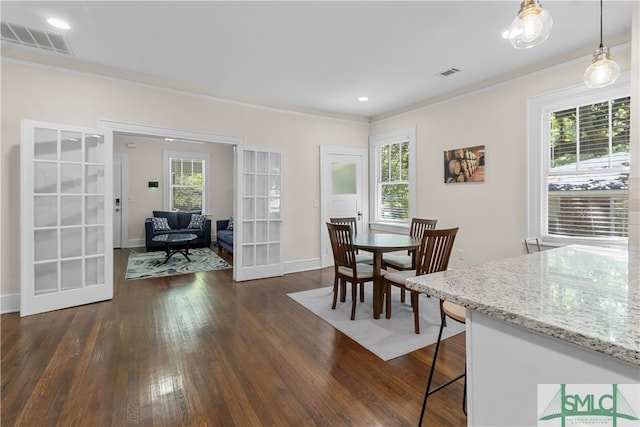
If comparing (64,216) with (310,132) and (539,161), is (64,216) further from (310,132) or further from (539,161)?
(539,161)

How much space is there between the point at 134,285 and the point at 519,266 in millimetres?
4644

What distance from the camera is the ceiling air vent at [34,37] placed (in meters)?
2.82

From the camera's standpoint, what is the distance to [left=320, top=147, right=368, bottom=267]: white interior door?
215 inches

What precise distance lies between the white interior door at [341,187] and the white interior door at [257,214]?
0.86m

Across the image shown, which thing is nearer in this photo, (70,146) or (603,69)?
(603,69)

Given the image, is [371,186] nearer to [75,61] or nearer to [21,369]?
[75,61]

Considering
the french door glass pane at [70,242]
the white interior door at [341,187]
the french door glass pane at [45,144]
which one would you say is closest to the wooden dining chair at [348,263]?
the white interior door at [341,187]

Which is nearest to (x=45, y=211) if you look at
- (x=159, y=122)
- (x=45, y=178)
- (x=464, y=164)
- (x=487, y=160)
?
(x=45, y=178)

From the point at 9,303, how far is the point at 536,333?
4.67m

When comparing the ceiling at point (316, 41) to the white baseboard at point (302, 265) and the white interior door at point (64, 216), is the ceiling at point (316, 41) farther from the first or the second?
the white baseboard at point (302, 265)

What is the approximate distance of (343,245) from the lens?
3.23 meters

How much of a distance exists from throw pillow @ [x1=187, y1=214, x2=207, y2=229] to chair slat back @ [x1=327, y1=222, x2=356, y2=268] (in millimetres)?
5039

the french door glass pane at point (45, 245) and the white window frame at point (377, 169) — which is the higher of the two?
the white window frame at point (377, 169)

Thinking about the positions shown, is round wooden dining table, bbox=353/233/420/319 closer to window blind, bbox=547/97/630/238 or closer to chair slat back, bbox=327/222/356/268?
chair slat back, bbox=327/222/356/268
